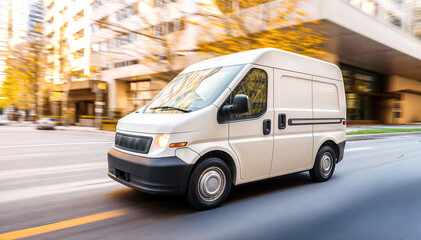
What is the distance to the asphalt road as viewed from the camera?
3.27 metres

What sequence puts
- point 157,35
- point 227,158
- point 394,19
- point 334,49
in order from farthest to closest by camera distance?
point 394,19 < point 334,49 < point 157,35 < point 227,158

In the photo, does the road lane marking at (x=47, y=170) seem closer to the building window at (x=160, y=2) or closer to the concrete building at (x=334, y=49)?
the concrete building at (x=334, y=49)

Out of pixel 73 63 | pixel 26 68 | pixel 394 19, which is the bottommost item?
pixel 26 68

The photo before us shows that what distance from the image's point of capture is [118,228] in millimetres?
3340

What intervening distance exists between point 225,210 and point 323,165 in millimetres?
2440

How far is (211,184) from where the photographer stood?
391cm

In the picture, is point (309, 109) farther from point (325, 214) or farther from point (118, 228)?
point (118, 228)

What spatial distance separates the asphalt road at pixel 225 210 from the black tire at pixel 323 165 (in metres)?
0.15

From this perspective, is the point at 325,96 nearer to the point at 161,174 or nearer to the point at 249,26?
the point at 161,174

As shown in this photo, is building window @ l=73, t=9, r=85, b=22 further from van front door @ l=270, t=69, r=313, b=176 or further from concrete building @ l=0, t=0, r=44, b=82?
van front door @ l=270, t=69, r=313, b=176

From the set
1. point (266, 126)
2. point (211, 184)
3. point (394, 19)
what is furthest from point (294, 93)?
point (394, 19)

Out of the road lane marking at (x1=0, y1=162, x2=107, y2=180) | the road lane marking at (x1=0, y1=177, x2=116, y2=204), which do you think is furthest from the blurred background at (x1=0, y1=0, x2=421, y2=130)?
the road lane marking at (x1=0, y1=177, x2=116, y2=204)

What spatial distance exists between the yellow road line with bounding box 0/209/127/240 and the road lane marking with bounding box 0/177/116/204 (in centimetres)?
138

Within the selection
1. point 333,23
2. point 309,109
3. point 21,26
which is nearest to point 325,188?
point 309,109
